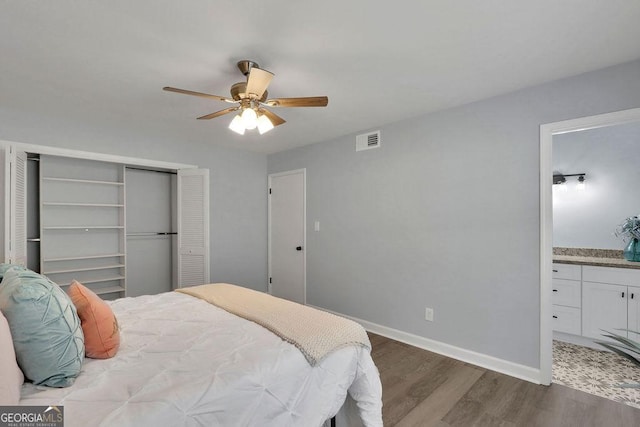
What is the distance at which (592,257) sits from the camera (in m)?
3.60

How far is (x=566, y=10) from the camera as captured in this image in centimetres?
163

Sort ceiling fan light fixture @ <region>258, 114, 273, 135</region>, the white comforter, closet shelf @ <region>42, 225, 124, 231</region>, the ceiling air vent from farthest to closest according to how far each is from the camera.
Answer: the ceiling air vent, closet shelf @ <region>42, 225, 124, 231</region>, ceiling fan light fixture @ <region>258, 114, 273, 135</region>, the white comforter

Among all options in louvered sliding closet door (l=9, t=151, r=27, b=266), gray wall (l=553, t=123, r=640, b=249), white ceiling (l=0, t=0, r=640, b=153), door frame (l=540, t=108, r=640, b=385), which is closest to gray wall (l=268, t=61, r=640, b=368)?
door frame (l=540, t=108, r=640, b=385)

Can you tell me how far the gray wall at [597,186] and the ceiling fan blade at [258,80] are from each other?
3738 mm

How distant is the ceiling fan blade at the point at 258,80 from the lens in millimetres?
1900

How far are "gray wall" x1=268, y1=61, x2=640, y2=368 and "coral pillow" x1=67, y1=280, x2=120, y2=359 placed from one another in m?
2.66

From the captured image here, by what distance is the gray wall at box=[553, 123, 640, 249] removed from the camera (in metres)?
3.42

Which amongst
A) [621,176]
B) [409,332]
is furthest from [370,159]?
[621,176]

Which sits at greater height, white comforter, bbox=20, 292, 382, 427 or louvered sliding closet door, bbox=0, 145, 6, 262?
louvered sliding closet door, bbox=0, 145, 6, 262

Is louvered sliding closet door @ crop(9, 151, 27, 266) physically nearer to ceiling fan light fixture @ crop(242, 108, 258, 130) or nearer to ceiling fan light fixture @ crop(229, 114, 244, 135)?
ceiling fan light fixture @ crop(229, 114, 244, 135)

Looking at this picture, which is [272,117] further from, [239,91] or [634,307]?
[634,307]

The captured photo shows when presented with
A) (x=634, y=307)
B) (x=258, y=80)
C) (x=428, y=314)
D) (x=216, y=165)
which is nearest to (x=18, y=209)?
(x=216, y=165)

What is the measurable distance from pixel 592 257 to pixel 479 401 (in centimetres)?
250

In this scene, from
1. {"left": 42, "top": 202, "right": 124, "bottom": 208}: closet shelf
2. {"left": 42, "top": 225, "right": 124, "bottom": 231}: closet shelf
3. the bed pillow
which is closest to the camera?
the bed pillow
